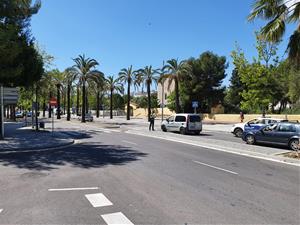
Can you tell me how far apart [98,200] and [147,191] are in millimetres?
1404

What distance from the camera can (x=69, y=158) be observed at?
15609 mm

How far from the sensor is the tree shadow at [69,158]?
535 inches

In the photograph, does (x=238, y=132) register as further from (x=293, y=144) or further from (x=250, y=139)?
(x=293, y=144)

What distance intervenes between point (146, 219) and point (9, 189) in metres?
4.30

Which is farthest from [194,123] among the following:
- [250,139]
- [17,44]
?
[17,44]

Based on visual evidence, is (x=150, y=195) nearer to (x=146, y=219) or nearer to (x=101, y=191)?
(x=101, y=191)

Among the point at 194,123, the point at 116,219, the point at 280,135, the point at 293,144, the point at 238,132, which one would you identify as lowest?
the point at 116,219

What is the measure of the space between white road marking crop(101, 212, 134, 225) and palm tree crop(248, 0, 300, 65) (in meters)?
12.0

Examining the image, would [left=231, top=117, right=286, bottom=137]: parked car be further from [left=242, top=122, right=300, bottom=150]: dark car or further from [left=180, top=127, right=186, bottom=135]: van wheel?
[left=242, top=122, right=300, bottom=150]: dark car

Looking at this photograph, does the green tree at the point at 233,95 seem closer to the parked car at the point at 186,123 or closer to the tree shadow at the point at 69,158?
the parked car at the point at 186,123

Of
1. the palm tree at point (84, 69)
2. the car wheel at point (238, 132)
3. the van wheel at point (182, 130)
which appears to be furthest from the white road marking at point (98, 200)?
the palm tree at point (84, 69)

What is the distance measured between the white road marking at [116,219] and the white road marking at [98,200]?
32.0 inches

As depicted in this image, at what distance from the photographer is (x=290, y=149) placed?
20.0m

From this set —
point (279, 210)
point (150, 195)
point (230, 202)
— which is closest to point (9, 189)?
point (150, 195)
